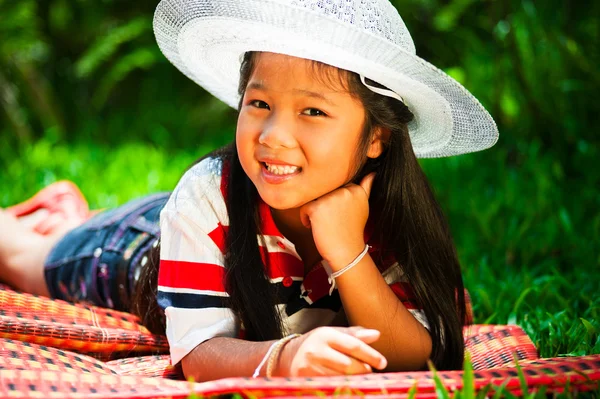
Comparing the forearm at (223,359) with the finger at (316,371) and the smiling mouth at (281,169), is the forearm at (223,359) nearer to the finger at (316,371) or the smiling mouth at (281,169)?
the finger at (316,371)

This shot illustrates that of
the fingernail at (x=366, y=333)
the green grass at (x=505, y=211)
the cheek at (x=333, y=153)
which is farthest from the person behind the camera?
the green grass at (x=505, y=211)

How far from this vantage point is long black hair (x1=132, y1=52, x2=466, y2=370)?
7.20 ft

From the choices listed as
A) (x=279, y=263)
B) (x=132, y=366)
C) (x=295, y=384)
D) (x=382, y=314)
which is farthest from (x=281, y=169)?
(x=132, y=366)

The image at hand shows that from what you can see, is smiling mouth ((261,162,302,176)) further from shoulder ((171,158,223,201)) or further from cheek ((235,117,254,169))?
shoulder ((171,158,223,201))

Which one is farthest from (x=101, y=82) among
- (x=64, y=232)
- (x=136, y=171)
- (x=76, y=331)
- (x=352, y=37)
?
(x=352, y=37)

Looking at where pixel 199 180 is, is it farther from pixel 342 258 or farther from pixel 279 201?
pixel 342 258

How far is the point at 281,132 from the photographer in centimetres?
204

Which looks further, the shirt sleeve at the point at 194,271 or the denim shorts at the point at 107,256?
the denim shorts at the point at 107,256

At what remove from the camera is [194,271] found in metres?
2.18

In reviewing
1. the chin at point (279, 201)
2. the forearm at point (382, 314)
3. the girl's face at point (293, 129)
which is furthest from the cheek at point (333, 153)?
the forearm at point (382, 314)

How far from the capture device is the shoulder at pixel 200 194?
2.25m

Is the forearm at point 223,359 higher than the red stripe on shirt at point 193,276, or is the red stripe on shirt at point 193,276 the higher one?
the red stripe on shirt at point 193,276

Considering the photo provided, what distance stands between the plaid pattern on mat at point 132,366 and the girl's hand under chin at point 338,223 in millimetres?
384

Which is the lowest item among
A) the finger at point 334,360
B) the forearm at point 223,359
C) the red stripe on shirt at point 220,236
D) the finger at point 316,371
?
the forearm at point 223,359
